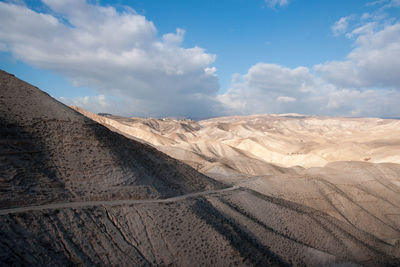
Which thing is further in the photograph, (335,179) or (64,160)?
(335,179)

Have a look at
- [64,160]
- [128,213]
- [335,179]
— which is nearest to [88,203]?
[128,213]

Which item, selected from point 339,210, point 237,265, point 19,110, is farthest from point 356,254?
point 19,110

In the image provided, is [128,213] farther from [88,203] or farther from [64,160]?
[64,160]

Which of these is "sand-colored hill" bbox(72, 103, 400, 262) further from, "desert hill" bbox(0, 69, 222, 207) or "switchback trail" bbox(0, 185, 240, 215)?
"switchback trail" bbox(0, 185, 240, 215)

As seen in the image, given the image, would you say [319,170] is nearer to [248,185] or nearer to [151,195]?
[248,185]

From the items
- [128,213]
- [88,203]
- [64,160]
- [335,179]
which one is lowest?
[128,213]

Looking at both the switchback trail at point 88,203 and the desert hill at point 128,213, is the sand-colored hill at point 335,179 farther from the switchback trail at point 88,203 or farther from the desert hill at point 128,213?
the switchback trail at point 88,203

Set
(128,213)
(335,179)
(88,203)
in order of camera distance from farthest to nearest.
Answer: (335,179), (128,213), (88,203)

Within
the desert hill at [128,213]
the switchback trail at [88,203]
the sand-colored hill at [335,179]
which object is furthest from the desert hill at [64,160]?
the sand-colored hill at [335,179]

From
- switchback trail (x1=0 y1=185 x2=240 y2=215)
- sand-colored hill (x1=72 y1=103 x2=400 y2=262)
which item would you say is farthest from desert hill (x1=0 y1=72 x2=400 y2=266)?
sand-colored hill (x1=72 y1=103 x2=400 y2=262)
